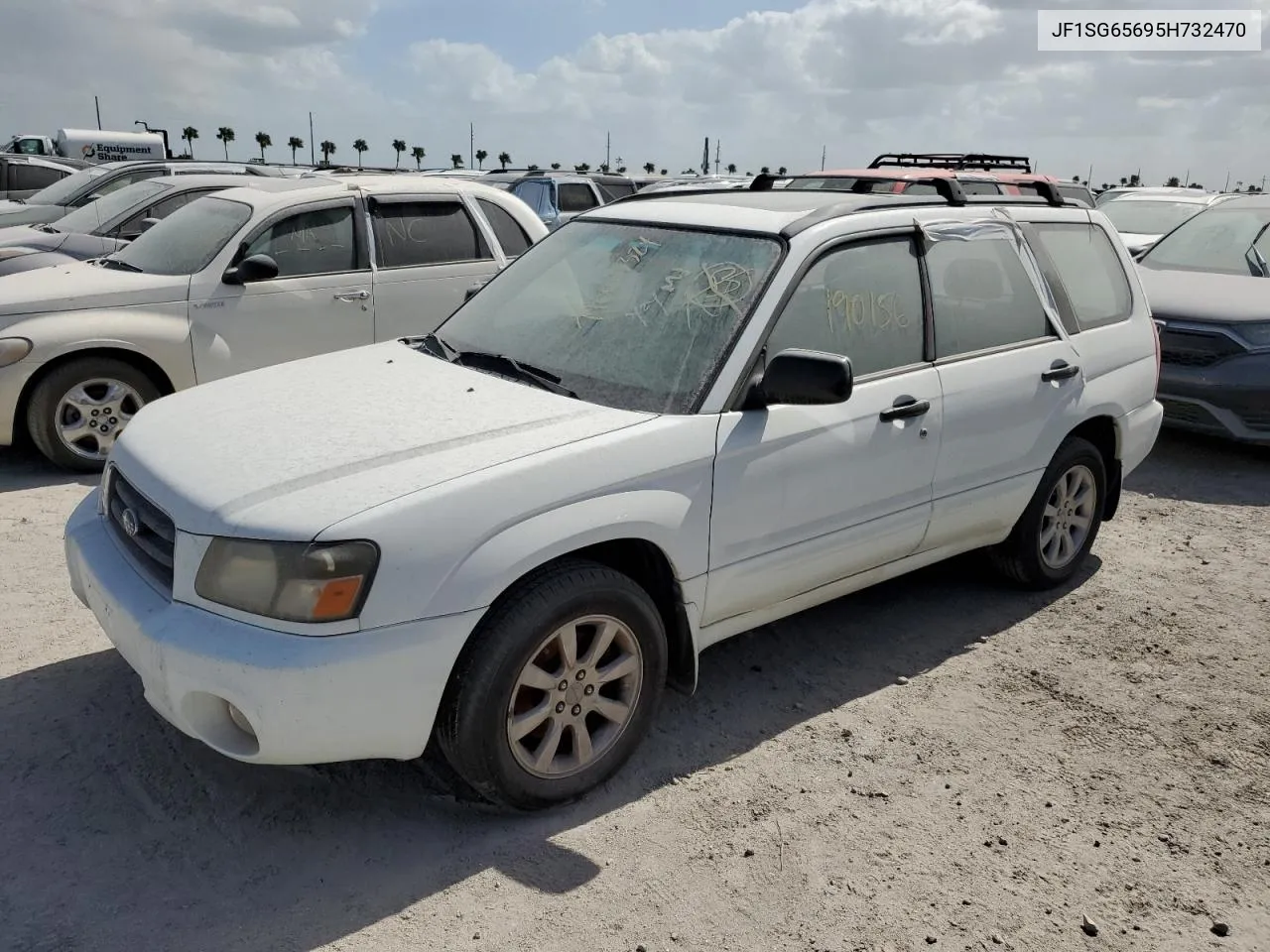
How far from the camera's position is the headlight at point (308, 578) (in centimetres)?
275

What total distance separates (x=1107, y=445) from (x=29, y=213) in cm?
Result: 1163

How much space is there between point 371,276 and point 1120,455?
471 centimetres

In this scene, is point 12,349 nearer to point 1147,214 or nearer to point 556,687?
point 556,687

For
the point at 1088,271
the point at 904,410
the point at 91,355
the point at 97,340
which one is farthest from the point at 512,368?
the point at 91,355

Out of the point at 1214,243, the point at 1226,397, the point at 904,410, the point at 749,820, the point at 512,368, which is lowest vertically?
the point at 749,820

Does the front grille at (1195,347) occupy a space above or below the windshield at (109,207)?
below

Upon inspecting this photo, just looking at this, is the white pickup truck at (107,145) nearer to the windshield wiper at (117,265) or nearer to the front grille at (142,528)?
the windshield wiper at (117,265)

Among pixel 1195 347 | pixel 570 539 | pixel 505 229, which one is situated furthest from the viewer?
pixel 505 229

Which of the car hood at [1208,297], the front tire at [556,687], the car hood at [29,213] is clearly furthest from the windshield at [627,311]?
the car hood at [29,213]

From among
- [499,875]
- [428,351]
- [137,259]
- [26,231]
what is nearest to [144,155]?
[26,231]

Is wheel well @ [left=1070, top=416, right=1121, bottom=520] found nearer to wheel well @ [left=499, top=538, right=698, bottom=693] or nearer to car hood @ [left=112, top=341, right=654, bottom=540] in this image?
wheel well @ [left=499, top=538, right=698, bottom=693]

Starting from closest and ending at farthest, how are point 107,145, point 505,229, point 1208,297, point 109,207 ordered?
point 505,229, point 1208,297, point 109,207, point 107,145

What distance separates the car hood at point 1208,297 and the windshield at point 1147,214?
6.21m

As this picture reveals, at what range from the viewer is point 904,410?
396cm
